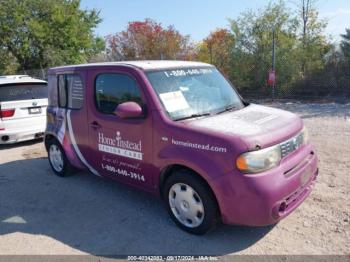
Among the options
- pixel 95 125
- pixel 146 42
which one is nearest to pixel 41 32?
pixel 146 42

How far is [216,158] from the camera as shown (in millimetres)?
3148

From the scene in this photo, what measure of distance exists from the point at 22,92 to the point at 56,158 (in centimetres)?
295

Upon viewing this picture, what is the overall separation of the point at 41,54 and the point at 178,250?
19.1 m

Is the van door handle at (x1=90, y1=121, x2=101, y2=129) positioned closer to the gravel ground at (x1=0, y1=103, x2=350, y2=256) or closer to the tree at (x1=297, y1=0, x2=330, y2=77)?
the gravel ground at (x1=0, y1=103, x2=350, y2=256)

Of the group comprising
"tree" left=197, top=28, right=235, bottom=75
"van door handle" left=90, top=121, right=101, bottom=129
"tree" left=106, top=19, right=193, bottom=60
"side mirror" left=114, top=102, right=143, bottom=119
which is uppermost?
"tree" left=106, top=19, right=193, bottom=60

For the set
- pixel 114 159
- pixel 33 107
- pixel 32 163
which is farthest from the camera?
pixel 33 107

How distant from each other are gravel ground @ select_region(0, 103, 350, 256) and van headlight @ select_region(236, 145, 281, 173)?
83cm

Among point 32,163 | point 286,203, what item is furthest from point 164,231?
point 32,163

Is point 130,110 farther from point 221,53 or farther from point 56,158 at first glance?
point 221,53

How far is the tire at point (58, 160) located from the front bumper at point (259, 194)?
3157mm

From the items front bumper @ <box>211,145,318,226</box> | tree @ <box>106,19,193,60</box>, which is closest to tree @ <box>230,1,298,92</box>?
tree @ <box>106,19,193,60</box>

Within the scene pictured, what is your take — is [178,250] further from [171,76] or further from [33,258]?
[171,76]

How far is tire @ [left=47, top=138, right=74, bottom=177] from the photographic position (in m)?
5.48

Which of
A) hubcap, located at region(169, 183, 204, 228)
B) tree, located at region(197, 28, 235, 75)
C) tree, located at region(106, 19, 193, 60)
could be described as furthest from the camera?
tree, located at region(106, 19, 193, 60)
